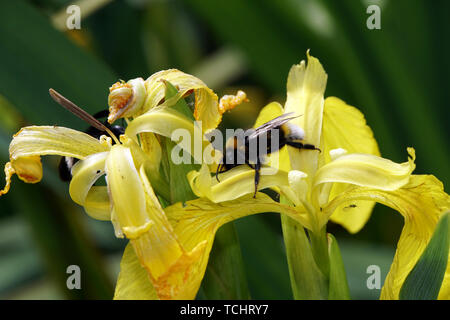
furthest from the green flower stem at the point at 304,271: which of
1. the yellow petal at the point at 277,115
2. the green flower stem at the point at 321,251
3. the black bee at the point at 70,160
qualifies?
the black bee at the point at 70,160

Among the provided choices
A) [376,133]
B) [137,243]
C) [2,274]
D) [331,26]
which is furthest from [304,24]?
[2,274]

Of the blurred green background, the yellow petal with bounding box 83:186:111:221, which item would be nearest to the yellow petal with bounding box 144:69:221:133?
the yellow petal with bounding box 83:186:111:221

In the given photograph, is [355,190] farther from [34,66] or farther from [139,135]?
[34,66]

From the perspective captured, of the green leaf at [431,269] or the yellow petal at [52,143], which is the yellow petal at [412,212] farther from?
the yellow petal at [52,143]

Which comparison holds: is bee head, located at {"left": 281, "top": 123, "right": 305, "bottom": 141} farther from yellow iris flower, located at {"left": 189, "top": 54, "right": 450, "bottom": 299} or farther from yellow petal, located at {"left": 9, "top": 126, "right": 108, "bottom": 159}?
yellow petal, located at {"left": 9, "top": 126, "right": 108, "bottom": 159}

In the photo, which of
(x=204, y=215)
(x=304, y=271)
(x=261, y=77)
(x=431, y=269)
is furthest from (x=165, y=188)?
(x=261, y=77)

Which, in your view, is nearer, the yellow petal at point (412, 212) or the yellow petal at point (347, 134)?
the yellow petal at point (412, 212)
